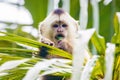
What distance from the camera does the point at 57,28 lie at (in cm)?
87

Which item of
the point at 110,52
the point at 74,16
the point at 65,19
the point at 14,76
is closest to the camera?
the point at 110,52

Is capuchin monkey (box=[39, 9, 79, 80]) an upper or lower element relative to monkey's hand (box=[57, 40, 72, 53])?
upper

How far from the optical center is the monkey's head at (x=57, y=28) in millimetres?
855

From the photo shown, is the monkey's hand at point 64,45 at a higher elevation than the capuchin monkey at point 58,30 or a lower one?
lower

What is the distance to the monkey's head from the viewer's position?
855 mm

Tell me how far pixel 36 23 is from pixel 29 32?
102 millimetres

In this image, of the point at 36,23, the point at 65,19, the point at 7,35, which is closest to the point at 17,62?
the point at 7,35

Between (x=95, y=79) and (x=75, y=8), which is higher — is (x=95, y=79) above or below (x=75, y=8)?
below

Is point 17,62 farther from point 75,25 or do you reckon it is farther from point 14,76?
point 75,25

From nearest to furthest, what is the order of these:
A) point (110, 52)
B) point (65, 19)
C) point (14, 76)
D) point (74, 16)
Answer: point (110, 52)
point (14, 76)
point (74, 16)
point (65, 19)

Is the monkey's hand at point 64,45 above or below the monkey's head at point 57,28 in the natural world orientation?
below

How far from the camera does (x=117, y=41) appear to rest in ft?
1.94

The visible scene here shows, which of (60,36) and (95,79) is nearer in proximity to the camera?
(95,79)

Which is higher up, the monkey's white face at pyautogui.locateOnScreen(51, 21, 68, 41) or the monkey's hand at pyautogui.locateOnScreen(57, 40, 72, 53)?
the monkey's white face at pyautogui.locateOnScreen(51, 21, 68, 41)
